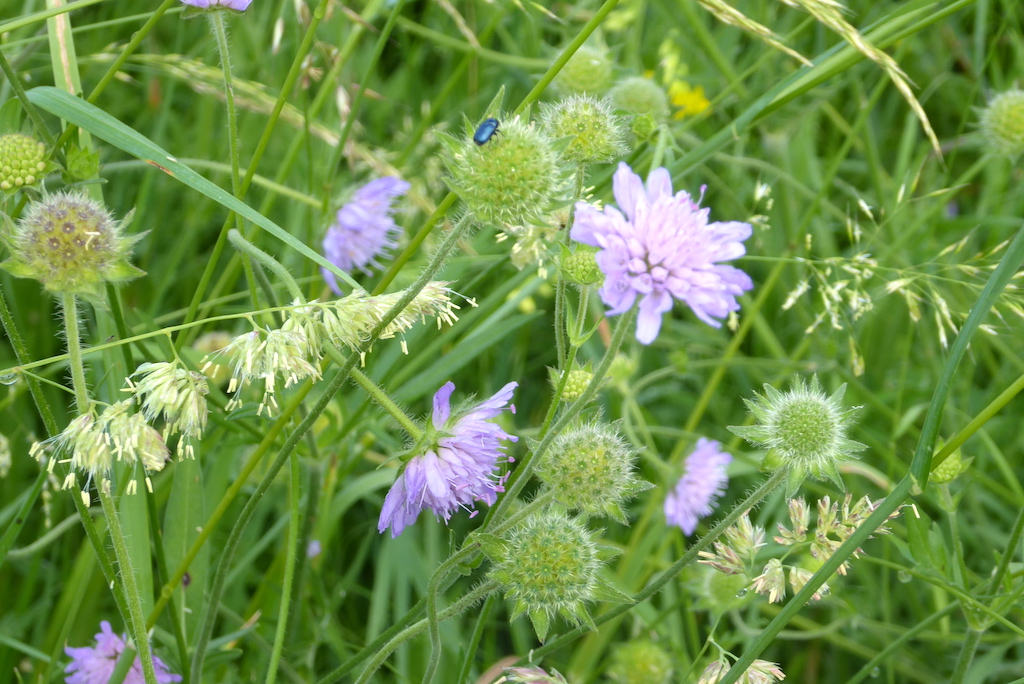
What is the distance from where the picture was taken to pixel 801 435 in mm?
1319

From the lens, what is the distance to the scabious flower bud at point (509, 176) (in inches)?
43.8

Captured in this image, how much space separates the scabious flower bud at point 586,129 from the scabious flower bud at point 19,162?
0.74 meters

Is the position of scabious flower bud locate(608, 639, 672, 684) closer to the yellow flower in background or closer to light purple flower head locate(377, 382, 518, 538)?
light purple flower head locate(377, 382, 518, 538)

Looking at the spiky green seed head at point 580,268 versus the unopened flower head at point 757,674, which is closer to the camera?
the spiky green seed head at point 580,268

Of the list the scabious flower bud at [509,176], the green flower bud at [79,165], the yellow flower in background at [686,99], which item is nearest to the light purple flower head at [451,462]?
the scabious flower bud at [509,176]

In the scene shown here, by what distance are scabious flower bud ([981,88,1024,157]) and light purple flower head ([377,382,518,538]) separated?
1.83m

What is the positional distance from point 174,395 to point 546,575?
520 millimetres

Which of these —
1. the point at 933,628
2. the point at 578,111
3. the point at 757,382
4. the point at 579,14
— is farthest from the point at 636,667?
the point at 579,14

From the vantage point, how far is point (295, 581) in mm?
1817

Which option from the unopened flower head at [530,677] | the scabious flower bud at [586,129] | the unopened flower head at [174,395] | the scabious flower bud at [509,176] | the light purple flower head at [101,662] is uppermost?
the scabious flower bud at [586,129]

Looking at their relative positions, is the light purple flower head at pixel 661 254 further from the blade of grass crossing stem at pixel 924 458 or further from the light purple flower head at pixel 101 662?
the light purple flower head at pixel 101 662

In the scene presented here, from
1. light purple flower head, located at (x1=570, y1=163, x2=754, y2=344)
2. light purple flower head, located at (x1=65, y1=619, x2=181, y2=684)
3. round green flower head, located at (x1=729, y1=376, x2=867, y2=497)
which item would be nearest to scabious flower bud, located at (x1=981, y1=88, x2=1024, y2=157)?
round green flower head, located at (x1=729, y1=376, x2=867, y2=497)

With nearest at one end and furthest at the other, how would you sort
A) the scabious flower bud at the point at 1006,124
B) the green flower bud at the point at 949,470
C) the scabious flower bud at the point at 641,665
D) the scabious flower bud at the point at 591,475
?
the scabious flower bud at the point at 591,475
the green flower bud at the point at 949,470
the scabious flower bud at the point at 641,665
the scabious flower bud at the point at 1006,124

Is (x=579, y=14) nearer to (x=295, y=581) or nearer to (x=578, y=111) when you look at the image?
(x=578, y=111)
